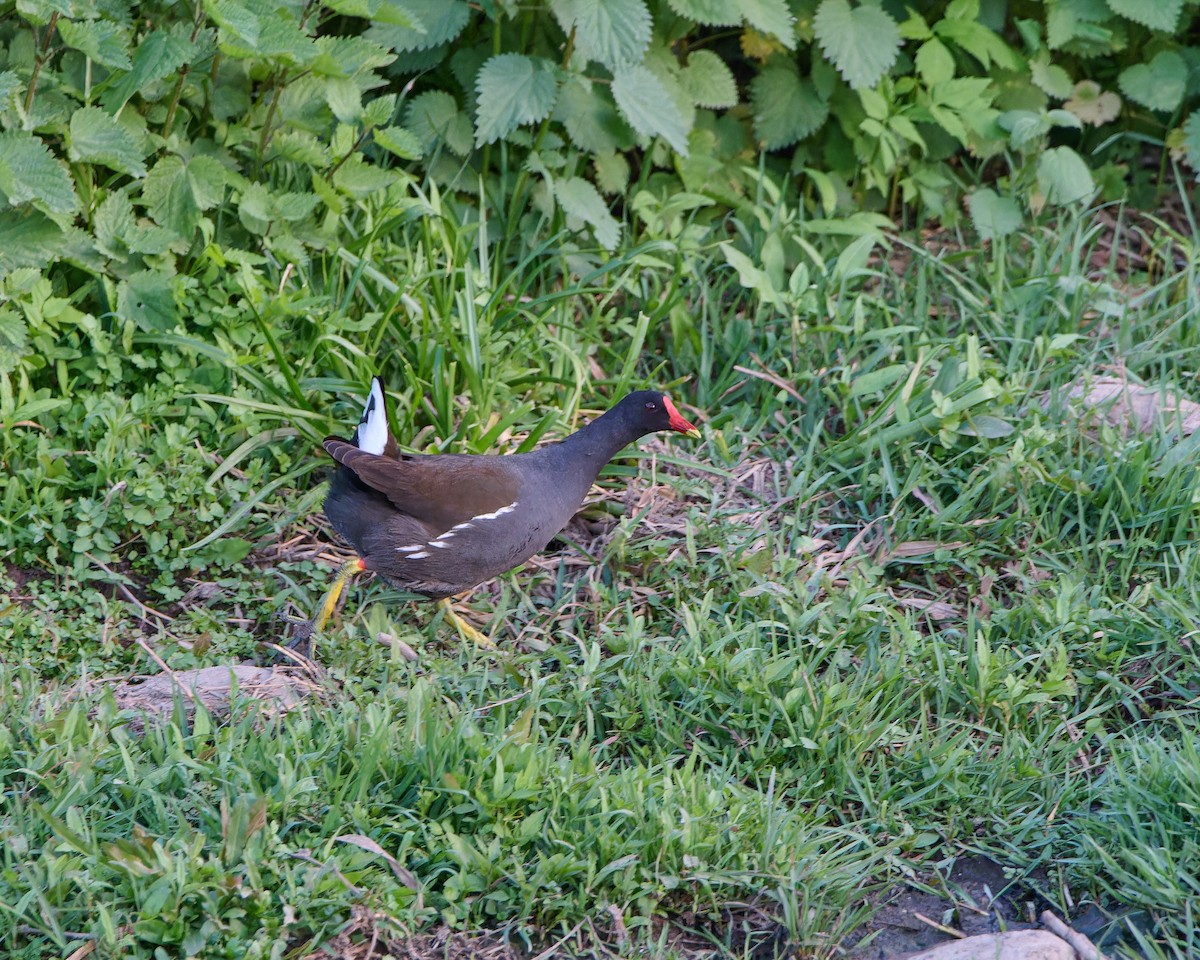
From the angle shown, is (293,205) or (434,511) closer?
(434,511)

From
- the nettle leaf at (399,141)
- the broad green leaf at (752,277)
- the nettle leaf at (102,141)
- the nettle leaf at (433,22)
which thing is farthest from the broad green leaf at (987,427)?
the nettle leaf at (102,141)

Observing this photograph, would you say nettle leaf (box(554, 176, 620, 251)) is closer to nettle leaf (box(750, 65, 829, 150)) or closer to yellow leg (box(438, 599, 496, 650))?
nettle leaf (box(750, 65, 829, 150))

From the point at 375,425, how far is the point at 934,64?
9.59 feet

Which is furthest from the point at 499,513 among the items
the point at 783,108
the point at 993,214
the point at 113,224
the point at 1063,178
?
the point at 1063,178

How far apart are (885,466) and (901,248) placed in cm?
174

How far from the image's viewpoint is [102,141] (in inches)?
152

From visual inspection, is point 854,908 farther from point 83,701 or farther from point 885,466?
point 83,701

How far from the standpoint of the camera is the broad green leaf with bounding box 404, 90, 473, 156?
186 inches

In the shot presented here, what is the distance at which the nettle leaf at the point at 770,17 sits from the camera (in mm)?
4672

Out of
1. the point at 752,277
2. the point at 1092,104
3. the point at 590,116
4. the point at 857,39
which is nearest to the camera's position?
the point at 752,277

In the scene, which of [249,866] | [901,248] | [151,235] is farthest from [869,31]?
[249,866]

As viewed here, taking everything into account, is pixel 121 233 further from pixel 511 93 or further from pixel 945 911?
pixel 945 911

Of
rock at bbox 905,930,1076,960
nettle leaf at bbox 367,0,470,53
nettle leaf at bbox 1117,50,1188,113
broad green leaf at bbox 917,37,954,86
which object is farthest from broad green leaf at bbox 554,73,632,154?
rock at bbox 905,930,1076,960

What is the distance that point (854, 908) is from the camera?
9.46 ft
